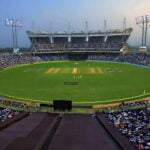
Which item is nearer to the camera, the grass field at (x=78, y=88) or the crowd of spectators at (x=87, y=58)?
the grass field at (x=78, y=88)

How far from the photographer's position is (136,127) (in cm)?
2244

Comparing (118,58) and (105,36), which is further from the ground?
(105,36)

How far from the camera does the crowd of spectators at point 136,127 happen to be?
18.2 metres

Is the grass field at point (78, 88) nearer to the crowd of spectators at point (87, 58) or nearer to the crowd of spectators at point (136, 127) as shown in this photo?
the crowd of spectators at point (136, 127)

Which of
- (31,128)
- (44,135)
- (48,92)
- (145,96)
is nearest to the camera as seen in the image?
(44,135)

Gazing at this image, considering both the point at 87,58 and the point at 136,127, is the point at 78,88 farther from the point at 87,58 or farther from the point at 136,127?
the point at 87,58

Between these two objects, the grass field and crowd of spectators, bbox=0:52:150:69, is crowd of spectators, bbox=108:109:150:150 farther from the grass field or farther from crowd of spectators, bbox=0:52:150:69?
crowd of spectators, bbox=0:52:150:69

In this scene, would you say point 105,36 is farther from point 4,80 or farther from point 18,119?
point 18,119

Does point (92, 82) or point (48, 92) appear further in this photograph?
point (92, 82)

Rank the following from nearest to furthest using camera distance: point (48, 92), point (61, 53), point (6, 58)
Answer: point (48, 92)
point (6, 58)
point (61, 53)

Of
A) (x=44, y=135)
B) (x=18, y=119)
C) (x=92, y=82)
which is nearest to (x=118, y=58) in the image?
(x=92, y=82)

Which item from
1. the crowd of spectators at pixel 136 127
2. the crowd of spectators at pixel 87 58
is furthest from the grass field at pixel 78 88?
the crowd of spectators at pixel 87 58

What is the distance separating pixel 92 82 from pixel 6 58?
2000 inches

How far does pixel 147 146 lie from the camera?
17312 mm
